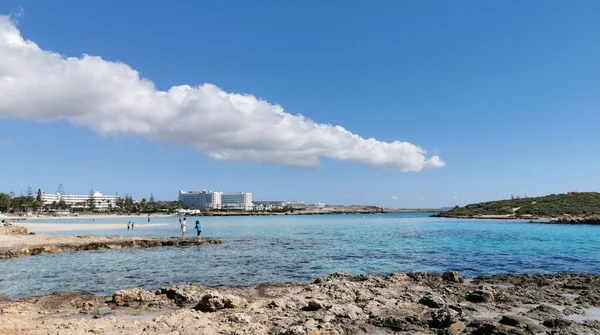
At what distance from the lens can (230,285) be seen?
19609 millimetres

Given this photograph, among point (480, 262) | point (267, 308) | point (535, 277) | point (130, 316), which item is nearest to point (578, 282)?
point (535, 277)

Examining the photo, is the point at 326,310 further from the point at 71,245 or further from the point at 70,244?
the point at 70,244

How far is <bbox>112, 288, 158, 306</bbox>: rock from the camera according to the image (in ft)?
47.9

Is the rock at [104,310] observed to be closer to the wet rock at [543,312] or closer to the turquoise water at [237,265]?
the turquoise water at [237,265]

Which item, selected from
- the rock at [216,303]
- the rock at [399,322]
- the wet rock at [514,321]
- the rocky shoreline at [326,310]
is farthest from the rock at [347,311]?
the wet rock at [514,321]

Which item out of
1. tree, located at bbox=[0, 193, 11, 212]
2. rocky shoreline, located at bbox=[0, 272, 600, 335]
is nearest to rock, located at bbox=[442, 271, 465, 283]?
rocky shoreline, located at bbox=[0, 272, 600, 335]

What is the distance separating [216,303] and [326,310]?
12.1ft

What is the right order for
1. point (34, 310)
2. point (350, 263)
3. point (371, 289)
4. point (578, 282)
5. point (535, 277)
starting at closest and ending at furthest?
point (34, 310), point (371, 289), point (578, 282), point (535, 277), point (350, 263)

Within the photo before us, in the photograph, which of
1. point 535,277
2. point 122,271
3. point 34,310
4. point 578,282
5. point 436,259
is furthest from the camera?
point 436,259

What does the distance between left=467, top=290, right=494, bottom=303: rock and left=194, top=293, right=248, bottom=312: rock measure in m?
8.71

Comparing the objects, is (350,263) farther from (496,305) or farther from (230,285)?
(496,305)

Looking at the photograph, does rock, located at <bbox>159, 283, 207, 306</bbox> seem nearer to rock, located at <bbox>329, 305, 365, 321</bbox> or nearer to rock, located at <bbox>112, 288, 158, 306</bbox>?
rock, located at <bbox>112, 288, 158, 306</bbox>

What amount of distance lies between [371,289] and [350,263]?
36.8 ft

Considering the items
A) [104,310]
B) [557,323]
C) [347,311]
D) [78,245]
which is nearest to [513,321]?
[557,323]
